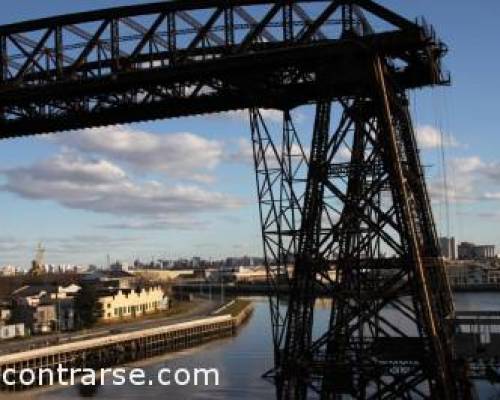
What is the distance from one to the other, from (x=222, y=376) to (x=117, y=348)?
810 inches

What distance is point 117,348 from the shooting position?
6712 cm

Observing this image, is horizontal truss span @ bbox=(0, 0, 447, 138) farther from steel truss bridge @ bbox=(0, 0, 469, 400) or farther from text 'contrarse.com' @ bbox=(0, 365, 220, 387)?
text 'contrarse.com' @ bbox=(0, 365, 220, 387)

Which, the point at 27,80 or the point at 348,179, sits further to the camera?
the point at 27,80

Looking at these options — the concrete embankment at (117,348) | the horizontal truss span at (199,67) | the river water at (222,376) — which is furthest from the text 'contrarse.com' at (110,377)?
the horizontal truss span at (199,67)

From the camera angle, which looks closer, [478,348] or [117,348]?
[478,348]

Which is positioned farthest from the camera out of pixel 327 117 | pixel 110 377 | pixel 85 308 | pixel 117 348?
pixel 85 308

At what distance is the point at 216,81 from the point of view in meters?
24.9

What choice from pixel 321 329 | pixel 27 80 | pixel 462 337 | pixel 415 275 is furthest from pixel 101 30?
pixel 321 329

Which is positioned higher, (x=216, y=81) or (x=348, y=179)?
(x=216, y=81)

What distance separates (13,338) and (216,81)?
51.6 meters

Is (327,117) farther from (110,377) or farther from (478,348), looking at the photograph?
(110,377)

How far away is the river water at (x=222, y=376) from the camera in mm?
41719

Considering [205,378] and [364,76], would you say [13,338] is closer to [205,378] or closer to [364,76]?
[205,378]

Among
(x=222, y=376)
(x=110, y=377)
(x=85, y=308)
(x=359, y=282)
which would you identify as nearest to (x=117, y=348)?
(x=110, y=377)
